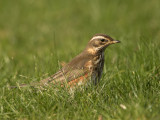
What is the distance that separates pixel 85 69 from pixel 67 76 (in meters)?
0.47

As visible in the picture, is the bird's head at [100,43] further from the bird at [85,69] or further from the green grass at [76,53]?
the green grass at [76,53]

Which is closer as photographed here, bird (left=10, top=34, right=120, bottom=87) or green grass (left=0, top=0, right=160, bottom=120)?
green grass (left=0, top=0, right=160, bottom=120)

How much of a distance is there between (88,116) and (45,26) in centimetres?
862

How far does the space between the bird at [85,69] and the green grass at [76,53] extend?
242 mm

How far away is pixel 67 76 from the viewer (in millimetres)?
7551

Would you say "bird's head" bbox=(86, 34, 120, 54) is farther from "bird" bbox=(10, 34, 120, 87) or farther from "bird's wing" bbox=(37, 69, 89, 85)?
"bird's wing" bbox=(37, 69, 89, 85)

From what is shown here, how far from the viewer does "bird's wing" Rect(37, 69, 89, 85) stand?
7459mm

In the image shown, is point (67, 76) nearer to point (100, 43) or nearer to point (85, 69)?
point (85, 69)

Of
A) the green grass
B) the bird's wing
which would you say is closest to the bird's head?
the green grass

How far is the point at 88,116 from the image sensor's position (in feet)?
20.1

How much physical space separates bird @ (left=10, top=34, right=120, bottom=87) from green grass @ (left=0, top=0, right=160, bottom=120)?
242 mm

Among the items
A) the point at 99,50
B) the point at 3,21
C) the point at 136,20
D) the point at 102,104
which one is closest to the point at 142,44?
the point at 99,50

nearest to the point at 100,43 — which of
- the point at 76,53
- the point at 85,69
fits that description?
the point at 85,69

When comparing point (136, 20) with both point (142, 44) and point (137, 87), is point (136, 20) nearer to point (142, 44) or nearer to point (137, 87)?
point (142, 44)
